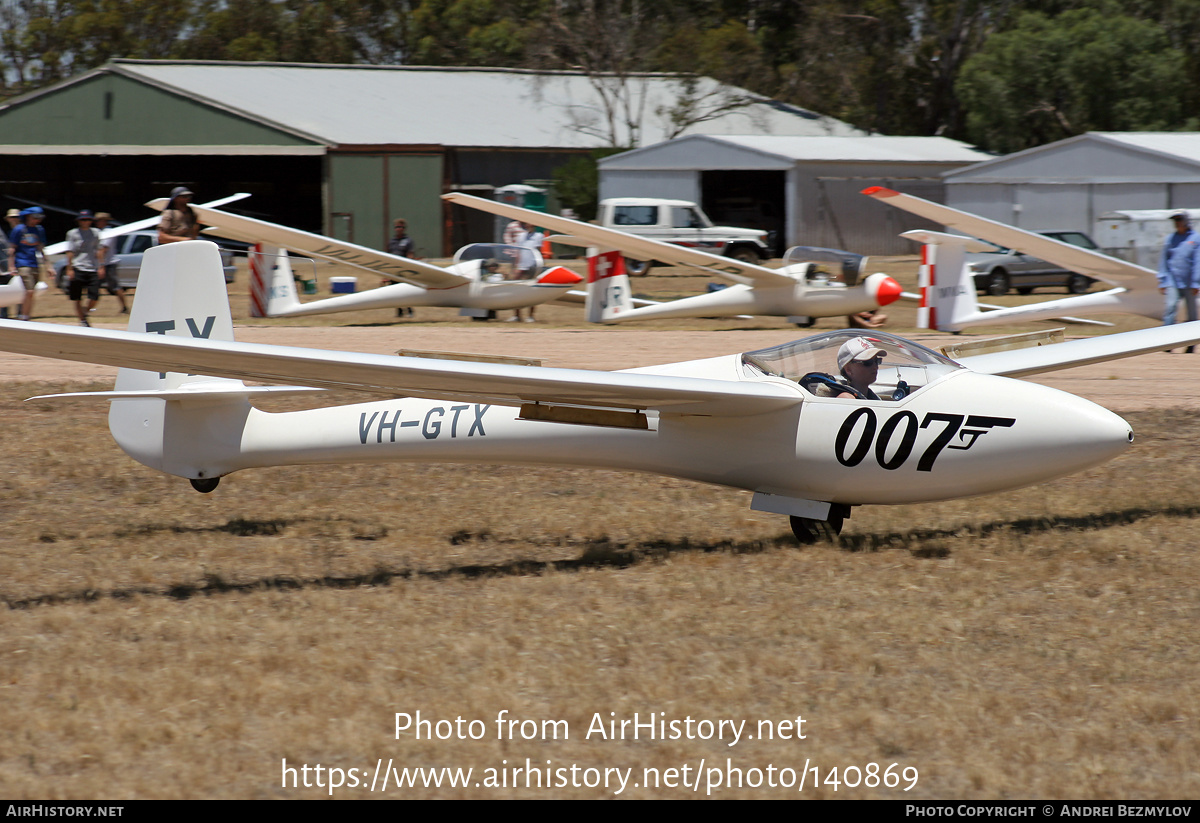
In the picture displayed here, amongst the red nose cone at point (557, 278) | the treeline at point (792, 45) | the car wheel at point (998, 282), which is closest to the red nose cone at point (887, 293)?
the red nose cone at point (557, 278)

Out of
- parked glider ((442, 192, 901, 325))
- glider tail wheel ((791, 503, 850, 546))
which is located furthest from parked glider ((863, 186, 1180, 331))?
glider tail wheel ((791, 503, 850, 546))

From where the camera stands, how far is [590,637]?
639cm

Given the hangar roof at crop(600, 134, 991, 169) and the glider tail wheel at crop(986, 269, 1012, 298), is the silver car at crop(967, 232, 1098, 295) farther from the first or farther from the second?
the hangar roof at crop(600, 134, 991, 169)

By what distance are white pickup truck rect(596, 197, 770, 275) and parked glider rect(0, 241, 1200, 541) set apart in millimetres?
27372

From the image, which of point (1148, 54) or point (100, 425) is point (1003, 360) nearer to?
point (100, 425)

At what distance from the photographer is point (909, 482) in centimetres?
764

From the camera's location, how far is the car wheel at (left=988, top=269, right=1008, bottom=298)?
3031 cm

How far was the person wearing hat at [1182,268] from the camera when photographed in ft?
58.3

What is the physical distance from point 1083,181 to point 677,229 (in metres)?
11.9

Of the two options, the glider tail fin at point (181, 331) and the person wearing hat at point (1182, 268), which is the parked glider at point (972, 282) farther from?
the glider tail fin at point (181, 331)

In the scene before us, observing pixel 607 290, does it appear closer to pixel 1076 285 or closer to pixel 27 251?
pixel 27 251

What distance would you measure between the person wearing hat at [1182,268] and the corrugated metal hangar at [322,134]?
99.7 feet

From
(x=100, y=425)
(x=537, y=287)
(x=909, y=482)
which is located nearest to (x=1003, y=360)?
(x=909, y=482)

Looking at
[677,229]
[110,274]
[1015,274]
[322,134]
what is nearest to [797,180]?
[677,229]
